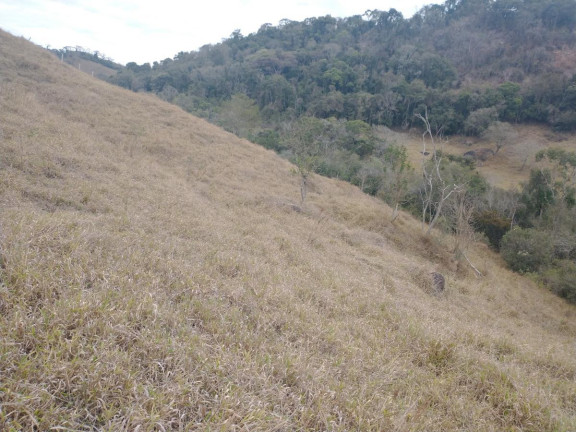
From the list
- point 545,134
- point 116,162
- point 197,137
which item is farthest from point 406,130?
point 116,162

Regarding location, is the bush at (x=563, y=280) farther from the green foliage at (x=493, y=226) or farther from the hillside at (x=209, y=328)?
the hillside at (x=209, y=328)

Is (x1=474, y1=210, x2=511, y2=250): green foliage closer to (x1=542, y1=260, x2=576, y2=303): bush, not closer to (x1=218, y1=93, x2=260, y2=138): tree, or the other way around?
(x1=542, y1=260, x2=576, y2=303): bush

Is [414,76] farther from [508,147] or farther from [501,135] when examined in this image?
[508,147]

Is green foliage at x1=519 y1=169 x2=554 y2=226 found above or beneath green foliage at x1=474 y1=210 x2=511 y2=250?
above

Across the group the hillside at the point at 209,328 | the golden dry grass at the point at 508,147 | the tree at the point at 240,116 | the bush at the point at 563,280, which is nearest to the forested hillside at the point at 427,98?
the bush at the point at 563,280

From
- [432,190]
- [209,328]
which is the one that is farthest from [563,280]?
[209,328]

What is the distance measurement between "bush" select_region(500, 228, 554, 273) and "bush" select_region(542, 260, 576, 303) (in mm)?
651

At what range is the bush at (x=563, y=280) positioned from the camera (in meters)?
13.2

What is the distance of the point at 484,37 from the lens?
185 feet

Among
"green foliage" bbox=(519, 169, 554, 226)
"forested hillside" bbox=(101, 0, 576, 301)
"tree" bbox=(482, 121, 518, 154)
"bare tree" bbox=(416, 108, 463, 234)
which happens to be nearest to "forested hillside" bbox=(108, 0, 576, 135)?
"forested hillside" bbox=(101, 0, 576, 301)

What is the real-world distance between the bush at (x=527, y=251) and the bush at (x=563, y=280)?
0.65m

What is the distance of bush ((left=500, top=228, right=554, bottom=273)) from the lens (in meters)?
Result: 15.2

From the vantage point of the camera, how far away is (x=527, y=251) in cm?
1542

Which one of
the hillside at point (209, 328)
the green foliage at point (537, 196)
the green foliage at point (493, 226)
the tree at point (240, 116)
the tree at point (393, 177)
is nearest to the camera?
the hillside at point (209, 328)
